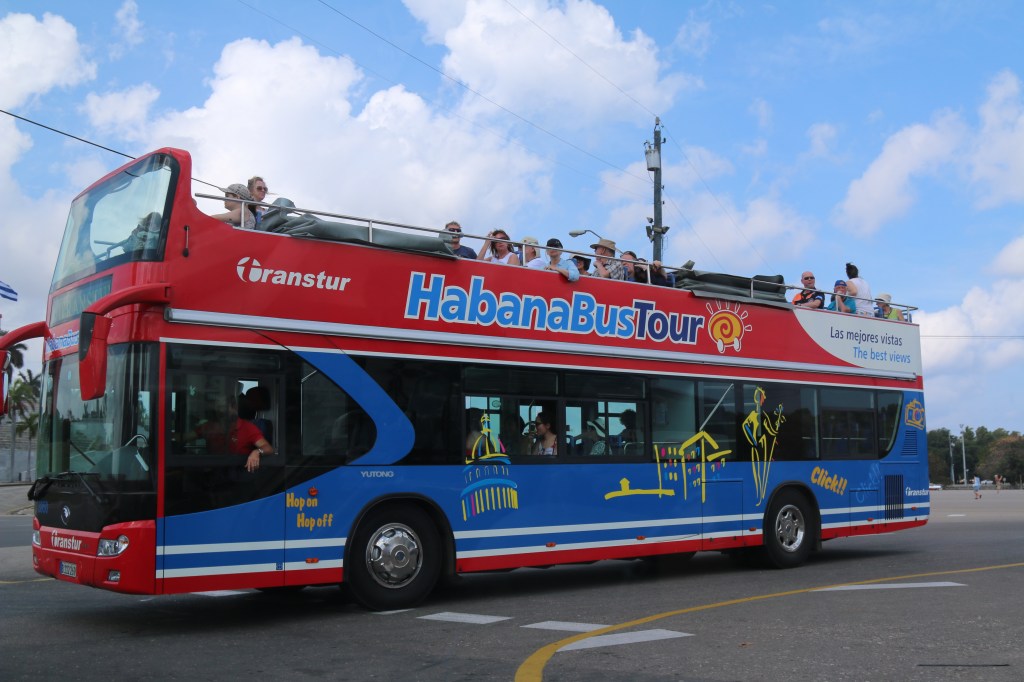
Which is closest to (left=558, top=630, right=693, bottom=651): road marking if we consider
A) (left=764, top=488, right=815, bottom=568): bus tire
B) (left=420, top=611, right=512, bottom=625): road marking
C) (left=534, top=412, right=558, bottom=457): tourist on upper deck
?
(left=420, top=611, right=512, bottom=625): road marking

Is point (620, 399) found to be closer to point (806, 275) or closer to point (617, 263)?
point (617, 263)

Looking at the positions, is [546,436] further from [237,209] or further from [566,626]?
[237,209]

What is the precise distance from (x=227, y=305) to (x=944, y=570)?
30.2 feet

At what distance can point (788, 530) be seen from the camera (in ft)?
46.4

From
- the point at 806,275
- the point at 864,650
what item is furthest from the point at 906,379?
the point at 864,650

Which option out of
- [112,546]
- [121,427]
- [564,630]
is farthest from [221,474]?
[564,630]

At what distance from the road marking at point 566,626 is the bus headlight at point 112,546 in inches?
130

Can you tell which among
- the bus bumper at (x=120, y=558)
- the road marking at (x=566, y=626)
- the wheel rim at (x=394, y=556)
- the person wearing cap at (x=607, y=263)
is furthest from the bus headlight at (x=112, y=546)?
the person wearing cap at (x=607, y=263)

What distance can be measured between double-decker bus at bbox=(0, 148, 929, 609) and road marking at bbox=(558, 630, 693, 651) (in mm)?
2495

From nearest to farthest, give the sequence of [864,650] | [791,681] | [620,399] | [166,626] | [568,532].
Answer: [791,681] < [864,650] < [166,626] < [568,532] < [620,399]

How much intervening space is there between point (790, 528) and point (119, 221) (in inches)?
369

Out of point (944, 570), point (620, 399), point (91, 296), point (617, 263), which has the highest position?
point (617, 263)

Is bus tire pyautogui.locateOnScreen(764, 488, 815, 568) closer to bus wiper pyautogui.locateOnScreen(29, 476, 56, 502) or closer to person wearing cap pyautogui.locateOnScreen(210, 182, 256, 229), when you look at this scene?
person wearing cap pyautogui.locateOnScreen(210, 182, 256, 229)

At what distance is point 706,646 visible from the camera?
24.7ft
